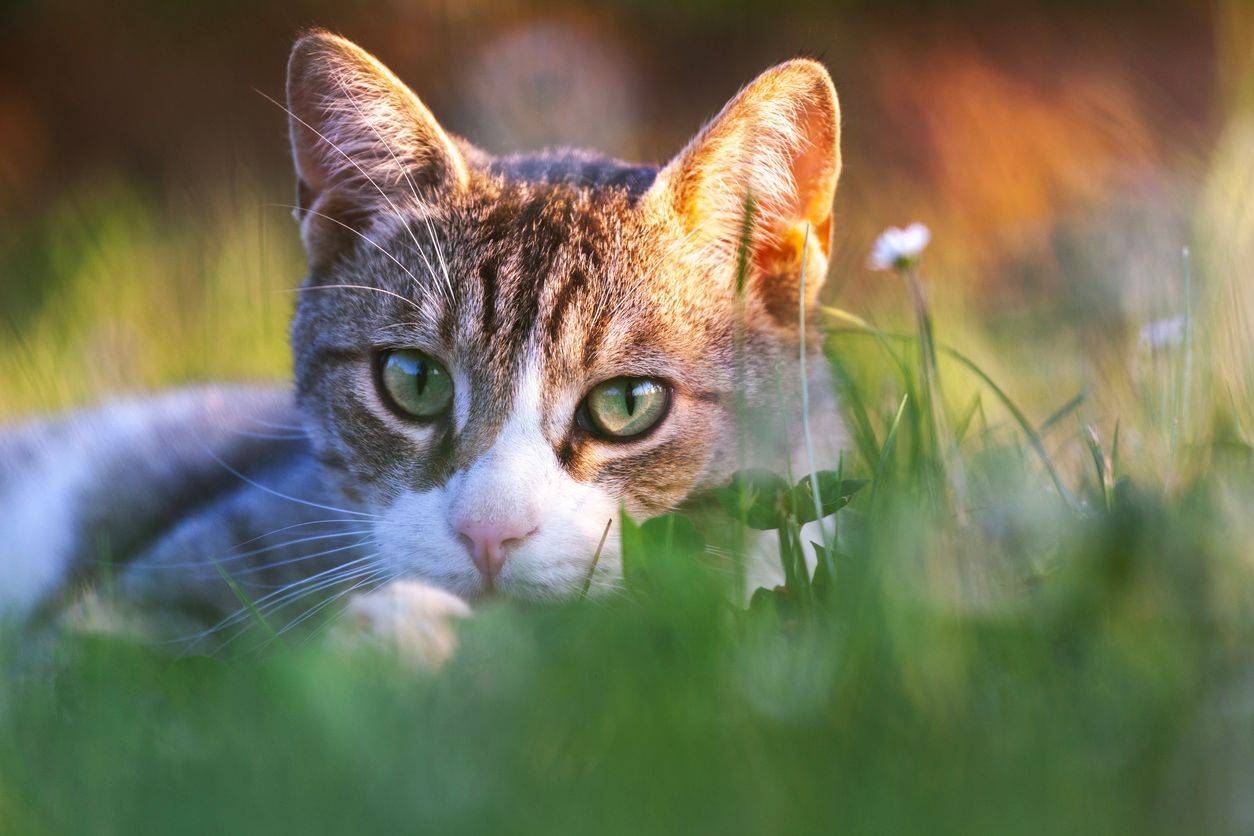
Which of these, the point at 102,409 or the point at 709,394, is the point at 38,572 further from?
the point at 709,394

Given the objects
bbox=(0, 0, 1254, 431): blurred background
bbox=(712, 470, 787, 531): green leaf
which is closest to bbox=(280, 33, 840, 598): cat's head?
bbox=(712, 470, 787, 531): green leaf

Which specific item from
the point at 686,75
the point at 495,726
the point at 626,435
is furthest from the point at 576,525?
the point at 686,75

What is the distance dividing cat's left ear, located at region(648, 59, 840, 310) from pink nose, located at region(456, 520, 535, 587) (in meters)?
0.56

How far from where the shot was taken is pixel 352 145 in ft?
5.66

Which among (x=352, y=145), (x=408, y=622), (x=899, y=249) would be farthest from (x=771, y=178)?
(x=408, y=622)

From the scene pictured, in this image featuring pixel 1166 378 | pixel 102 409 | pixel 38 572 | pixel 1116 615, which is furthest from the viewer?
pixel 102 409

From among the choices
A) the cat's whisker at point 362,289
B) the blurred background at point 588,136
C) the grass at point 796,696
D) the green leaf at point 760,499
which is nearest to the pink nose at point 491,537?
the grass at point 796,696

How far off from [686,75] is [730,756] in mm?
3943

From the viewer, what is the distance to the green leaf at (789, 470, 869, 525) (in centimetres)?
128

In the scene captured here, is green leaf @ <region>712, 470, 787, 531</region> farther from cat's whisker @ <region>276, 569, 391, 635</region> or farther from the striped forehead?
cat's whisker @ <region>276, 569, 391, 635</region>

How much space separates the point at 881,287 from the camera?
97.6 inches

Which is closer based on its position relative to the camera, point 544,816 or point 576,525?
point 544,816

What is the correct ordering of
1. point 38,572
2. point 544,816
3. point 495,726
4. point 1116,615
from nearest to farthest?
1. point 544,816
2. point 495,726
3. point 1116,615
4. point 38,572

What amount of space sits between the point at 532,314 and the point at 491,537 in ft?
1.14
